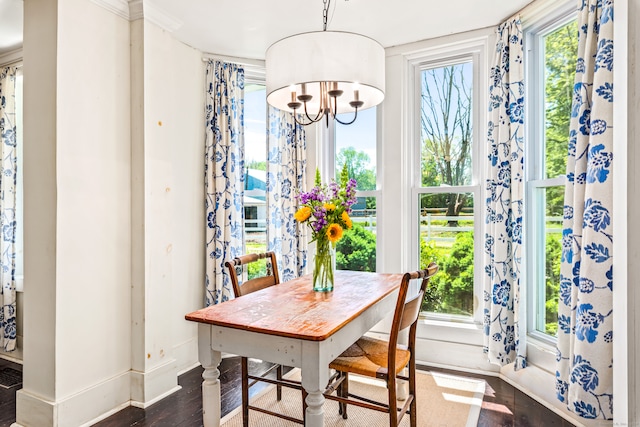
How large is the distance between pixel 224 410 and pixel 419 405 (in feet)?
4.02

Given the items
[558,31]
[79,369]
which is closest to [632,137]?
[558,31]

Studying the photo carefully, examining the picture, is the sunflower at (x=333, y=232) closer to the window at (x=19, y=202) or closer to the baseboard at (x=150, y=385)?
the baseboard at (x=150, y=385)

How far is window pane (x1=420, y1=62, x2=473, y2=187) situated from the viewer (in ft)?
10.0

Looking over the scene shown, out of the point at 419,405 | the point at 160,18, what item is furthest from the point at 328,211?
the point at 160,18

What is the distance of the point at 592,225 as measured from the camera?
6.10 ft

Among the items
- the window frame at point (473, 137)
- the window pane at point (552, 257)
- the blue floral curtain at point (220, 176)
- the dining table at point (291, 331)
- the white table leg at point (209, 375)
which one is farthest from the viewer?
the blue floral curtain at point (220, 176)

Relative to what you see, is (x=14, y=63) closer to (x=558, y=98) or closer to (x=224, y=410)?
(x=224, y=410)

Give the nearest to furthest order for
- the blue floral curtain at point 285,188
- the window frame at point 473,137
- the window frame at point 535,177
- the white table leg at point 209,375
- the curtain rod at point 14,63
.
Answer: the white table leg at point 209,375 → the window frame at point 535,177 → the window frame at point 473,137 → the curtain rod at point 14,63 → the blue floral curtain at point 285,188

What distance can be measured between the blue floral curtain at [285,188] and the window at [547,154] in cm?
183

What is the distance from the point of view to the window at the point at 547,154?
2.44 meters

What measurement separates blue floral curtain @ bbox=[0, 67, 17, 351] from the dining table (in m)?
2.51

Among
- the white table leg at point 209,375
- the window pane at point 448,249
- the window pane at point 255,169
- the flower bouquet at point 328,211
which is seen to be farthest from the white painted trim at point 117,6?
the window pane at point 448,249

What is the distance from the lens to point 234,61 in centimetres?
337

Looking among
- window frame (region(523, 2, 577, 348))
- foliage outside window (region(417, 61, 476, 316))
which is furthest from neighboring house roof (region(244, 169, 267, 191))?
window frame (region(523, 2, 577, 348))
